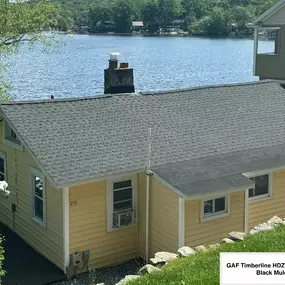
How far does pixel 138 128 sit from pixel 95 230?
3.47 metres

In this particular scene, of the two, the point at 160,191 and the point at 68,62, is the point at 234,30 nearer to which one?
the point at 68,62

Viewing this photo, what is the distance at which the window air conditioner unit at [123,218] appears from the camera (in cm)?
1490

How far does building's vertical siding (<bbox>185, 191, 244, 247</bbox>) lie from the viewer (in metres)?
14.3

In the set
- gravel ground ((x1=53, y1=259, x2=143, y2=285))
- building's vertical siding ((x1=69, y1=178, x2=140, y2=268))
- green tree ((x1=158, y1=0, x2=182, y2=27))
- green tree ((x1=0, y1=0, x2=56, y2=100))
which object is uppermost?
green tree ((x1=158, y1=0, x2=182, y2=27))

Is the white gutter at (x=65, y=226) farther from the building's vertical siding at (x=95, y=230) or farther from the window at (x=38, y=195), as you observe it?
the window at (x=38, y=195)

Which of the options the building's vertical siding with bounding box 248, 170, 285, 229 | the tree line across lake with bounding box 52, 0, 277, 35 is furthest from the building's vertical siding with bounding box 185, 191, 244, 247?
the tree line across lake with bounding box 52, 0, 277, 35

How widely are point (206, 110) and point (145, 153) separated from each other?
3949 mm

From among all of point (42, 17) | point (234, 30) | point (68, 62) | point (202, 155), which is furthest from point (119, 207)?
point (234, 30)

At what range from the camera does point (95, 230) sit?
14.6 metres

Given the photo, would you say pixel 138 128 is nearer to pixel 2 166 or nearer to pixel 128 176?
pixel 128 176

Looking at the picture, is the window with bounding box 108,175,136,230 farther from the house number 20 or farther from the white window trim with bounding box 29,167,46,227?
the white window trim with bounding box 29,167,46,227

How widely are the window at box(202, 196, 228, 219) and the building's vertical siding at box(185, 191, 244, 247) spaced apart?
0.16 metres

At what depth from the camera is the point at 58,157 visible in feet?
47.3

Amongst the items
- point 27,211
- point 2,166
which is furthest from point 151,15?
point 27,211
